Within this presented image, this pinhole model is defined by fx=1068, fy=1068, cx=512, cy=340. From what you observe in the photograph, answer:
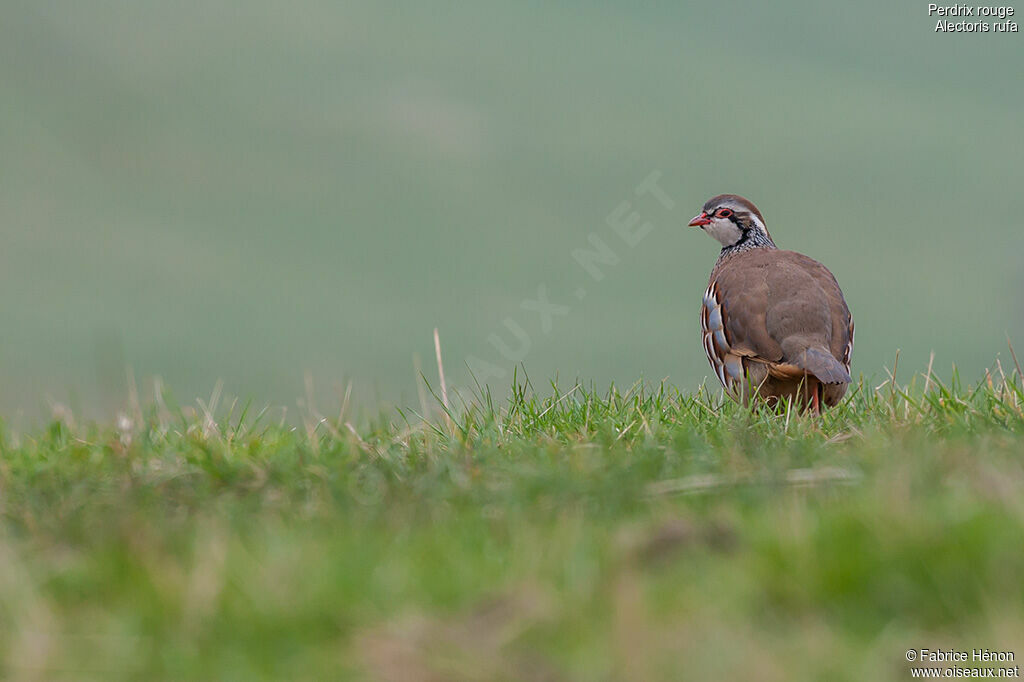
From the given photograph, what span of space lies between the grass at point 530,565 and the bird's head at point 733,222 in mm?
4362

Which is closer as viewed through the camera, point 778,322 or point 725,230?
point 778,322

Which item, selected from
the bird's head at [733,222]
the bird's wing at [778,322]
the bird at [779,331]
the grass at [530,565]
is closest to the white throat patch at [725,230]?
the bird's head at [733,222]

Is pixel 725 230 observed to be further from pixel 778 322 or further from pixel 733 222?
pixel 778 322

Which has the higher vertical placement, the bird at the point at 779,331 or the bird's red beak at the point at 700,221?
the bird's red beak at the point at 700,221

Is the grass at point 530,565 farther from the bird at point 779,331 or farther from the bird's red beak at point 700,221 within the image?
the bird's red beak at point 700,221

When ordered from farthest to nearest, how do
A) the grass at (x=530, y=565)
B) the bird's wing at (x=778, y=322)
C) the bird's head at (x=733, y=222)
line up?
the bird's head at (x=733, y=222), the bird's wing at (x=778, y=322), the grass at (x=530, y=565)

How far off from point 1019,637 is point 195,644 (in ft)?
6.67

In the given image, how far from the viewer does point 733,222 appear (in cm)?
922

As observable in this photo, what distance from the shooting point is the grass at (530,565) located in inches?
101

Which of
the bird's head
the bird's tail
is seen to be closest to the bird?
the bird's tail

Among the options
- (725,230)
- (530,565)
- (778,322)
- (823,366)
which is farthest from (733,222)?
(530,565)

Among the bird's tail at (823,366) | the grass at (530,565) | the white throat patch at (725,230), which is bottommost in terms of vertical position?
the grass at (530,565)

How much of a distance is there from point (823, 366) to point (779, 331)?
50 centimetres

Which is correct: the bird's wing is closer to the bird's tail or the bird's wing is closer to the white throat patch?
the bird's tail
